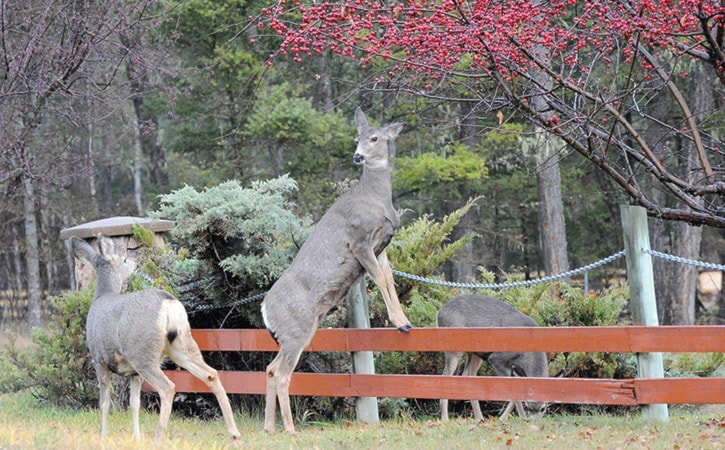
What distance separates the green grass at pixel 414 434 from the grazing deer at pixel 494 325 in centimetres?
48

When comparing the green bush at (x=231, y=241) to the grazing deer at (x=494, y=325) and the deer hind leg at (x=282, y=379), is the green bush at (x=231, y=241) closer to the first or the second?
the deer hind leg at (x=282, y=379)

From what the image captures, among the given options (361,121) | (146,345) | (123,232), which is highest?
(361,121)

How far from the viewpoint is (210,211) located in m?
9.97

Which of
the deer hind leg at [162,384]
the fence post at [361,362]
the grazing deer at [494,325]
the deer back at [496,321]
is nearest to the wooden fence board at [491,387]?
the fence post at [361,362]

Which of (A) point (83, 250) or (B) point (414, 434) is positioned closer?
(B) point (414, 434)

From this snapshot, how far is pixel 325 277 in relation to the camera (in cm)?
885

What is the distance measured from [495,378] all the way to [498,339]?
0.34 m

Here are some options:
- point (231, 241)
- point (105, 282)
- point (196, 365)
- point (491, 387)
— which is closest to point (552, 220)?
point (231, 241)

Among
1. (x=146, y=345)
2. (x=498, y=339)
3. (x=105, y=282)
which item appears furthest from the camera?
(x=105, y=282)

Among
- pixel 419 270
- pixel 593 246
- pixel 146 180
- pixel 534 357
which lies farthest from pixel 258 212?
pixel 146 180

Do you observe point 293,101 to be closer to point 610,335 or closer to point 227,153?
point 227,153

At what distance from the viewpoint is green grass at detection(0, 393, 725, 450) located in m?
6.99

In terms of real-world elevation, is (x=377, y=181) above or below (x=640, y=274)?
above

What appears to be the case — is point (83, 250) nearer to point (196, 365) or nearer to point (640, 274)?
point (196, 365)
